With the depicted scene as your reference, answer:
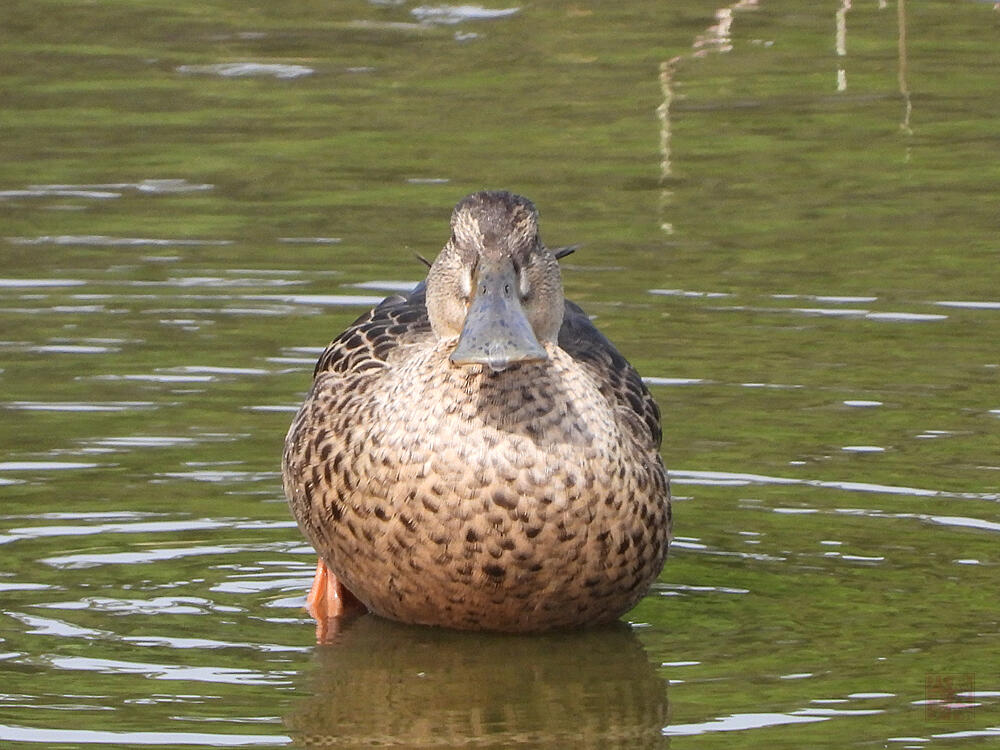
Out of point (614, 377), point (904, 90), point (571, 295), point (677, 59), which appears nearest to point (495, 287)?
point (614, 377)

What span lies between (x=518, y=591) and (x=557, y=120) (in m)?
7.14

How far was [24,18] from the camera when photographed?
15.1 m

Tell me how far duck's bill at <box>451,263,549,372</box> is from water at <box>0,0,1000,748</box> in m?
0.84

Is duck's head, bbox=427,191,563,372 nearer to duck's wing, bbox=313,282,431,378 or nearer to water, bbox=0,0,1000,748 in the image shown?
duck's wing, bbox=313,282,431,378

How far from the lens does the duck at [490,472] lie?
608 centimetres

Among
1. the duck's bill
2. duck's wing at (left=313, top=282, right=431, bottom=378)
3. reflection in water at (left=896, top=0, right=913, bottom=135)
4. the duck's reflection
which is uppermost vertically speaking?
the duck's bill

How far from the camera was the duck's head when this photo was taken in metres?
5.90

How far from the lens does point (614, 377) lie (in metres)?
6.92

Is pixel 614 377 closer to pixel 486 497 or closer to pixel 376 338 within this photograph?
pixel 376 338

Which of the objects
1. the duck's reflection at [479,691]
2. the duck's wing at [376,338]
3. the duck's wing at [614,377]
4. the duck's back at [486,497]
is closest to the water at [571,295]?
the duck's reflection at [479,691]

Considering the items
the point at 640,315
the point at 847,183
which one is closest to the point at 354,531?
the point at 640,315

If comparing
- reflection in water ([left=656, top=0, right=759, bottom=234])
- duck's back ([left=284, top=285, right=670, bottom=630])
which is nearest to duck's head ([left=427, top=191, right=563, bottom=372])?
duck's back ([left=284, top=285, right=670, bottom=630])

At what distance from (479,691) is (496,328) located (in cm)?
89

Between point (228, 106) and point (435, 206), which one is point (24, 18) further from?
point (435, 206)
